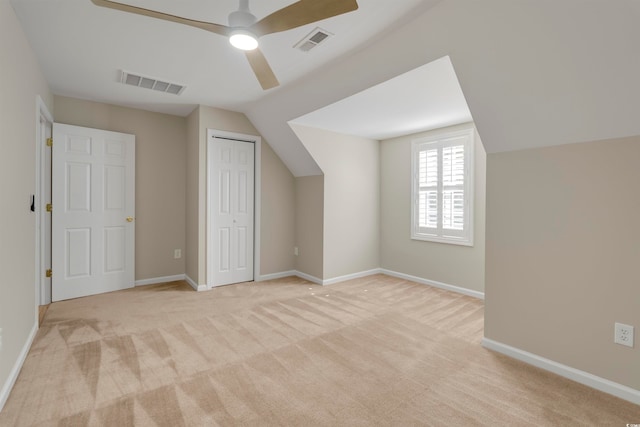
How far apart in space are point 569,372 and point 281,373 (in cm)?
201

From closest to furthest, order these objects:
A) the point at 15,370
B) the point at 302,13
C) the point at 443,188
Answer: the point at 302,13 → the point at 15,370 → the point at 443,188

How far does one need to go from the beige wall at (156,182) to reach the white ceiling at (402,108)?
1.92m

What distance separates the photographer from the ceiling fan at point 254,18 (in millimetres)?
1502

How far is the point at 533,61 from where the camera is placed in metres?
1.91

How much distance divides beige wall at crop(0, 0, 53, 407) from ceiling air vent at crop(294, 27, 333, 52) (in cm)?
190

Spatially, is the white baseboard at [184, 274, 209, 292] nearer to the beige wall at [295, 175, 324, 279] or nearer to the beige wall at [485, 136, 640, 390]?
the beige wall at [295, 175, 324, 279]

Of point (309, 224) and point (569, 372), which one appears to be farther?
point (309, 224)

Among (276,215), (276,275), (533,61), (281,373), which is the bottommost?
(281,373)

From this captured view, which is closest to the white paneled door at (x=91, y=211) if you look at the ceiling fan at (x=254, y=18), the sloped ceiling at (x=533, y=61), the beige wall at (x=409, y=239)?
the ceiling fan at (x=254, y=18)

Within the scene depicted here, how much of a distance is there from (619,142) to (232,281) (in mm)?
4314

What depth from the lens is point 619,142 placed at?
1955 mm

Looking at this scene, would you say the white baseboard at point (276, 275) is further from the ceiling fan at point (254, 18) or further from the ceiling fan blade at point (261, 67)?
the ceiling fan at point (254, 18)

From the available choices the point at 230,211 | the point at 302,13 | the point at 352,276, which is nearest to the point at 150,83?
the point at 230,211

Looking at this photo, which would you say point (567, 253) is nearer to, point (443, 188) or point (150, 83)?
point (443, 188)
